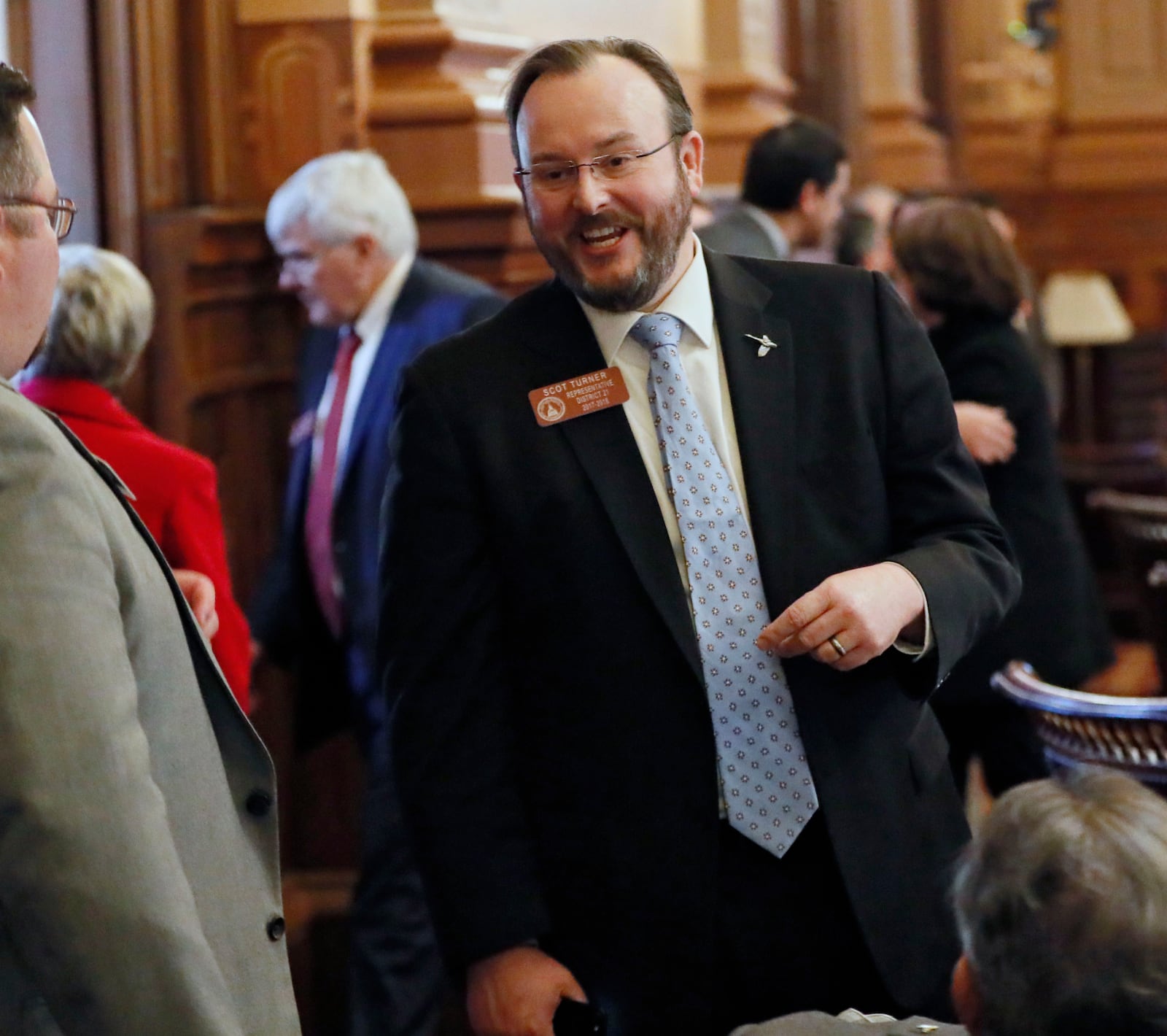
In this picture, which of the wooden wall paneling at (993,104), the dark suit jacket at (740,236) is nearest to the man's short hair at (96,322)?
the dark suit jacket at (740,236)

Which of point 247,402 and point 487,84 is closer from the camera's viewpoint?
point 247,402

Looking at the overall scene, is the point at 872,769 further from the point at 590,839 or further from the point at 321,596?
the point at 321,596

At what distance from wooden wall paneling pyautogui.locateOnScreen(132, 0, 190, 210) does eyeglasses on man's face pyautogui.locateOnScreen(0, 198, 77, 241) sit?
190cm

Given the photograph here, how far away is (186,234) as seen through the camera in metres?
3.47

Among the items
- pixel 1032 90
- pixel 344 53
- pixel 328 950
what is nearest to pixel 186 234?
pixel 344 53

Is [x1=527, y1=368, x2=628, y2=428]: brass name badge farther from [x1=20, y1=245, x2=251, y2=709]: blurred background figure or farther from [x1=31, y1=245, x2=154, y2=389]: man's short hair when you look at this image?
[x1=31, y1=245, x2=154, y2=389]: man's short hair

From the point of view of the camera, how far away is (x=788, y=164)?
14.2 feet

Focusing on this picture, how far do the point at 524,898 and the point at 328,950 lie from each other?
2.34 meters

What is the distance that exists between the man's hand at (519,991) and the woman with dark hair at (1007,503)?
5.38ft

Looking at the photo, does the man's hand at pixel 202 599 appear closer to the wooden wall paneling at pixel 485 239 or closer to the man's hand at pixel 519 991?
the man's hand at pixel 519 991

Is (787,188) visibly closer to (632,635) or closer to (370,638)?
(370,638)

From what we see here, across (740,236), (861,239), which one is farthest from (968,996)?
(861,239)

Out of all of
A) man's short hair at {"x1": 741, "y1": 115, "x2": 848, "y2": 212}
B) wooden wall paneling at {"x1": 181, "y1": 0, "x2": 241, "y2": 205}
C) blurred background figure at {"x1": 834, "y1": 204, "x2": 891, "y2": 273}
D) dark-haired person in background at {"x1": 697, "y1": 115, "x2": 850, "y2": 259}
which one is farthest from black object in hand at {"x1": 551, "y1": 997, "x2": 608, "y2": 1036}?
blurred background figure at {"x1": 834, "y1": 204, "x2": 891, "y2": 273}

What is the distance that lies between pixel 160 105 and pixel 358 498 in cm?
94
